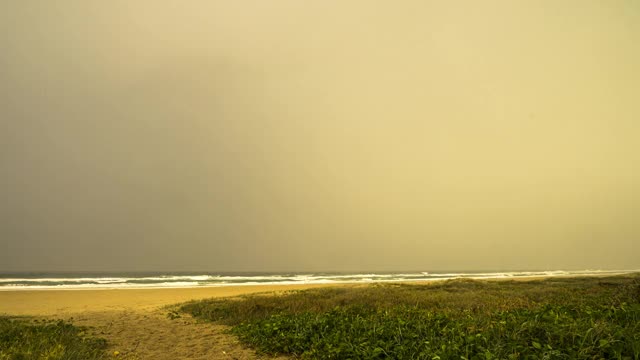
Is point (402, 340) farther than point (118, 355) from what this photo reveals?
No

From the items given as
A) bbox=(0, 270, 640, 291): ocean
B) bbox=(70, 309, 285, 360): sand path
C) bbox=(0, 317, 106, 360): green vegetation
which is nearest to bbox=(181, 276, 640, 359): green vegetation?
bbox=(70, 309, 285, 360): sand path

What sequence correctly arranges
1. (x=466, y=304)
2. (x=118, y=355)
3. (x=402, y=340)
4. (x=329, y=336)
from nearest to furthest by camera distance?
1. (x=402, y=340)
2. (x=329, y=336)
3. (x=118, y=355)
4. (x=466, y=304)

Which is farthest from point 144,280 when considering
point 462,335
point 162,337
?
point 462,335

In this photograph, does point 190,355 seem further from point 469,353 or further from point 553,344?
point 553,344

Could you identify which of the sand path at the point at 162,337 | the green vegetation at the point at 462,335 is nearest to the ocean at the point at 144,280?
the sand path at the point at 162,337

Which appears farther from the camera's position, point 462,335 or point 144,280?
point 144,280

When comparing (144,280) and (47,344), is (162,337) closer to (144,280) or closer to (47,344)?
(47,344)

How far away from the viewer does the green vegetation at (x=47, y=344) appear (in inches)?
356

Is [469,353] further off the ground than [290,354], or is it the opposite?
[469,353]

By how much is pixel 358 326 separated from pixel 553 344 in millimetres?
4678

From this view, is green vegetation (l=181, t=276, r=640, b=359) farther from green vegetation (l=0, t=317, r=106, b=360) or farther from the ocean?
the ocean

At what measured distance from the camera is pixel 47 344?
10.2m

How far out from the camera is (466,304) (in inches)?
680

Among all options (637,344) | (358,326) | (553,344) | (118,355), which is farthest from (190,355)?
(637,344)
